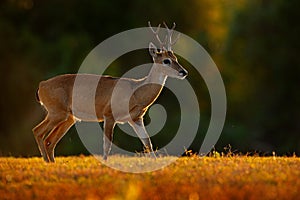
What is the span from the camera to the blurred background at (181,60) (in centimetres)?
3125

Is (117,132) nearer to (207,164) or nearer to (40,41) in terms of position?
(40,41)

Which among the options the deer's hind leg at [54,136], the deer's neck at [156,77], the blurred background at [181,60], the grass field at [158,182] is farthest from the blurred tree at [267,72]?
the grass field at [158,182]

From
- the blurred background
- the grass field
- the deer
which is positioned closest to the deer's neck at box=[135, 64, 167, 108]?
the deer

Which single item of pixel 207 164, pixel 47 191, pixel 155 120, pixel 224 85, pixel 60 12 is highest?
pixel 60 12

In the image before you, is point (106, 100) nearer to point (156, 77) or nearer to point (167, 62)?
point (156, 77)

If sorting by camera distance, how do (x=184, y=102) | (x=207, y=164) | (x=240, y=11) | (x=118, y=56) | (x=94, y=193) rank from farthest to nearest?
1. (x=240, y=11)
2. (x=118, y=56)
3. (x=184, y=102)
4. (x=207, y=164)
5. (x=94, y=193)

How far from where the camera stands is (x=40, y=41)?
3588 cm

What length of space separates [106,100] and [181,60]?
21.2 m

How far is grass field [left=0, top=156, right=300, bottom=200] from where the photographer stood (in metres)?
8.50

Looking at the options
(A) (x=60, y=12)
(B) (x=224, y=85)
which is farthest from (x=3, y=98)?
(B) (x=224, y=85)

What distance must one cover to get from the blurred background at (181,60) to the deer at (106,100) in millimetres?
14021

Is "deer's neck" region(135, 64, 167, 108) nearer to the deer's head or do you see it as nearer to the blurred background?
the deer's head

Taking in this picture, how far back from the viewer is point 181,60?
Result: 3391cm

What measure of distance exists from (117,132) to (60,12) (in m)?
11.6
